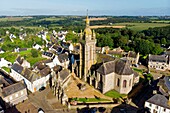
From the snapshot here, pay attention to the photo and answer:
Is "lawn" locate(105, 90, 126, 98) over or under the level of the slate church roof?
under

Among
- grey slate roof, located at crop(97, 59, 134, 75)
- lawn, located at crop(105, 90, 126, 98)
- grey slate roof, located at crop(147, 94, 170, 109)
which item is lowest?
lawn, located at crop(105, 90, 126, 98)

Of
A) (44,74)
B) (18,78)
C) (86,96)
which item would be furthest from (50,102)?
(18,78)

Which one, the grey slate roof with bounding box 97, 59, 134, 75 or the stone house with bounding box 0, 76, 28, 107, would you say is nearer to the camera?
the stone house with bounding box 0, 76, 28, 107

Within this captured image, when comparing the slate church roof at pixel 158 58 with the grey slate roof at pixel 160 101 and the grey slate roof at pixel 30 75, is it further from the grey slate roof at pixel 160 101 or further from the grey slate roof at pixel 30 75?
the grey slate roof at pixel 30 75

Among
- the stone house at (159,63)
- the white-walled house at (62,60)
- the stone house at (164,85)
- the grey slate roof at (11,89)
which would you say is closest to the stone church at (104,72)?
the stone house at (164,85)

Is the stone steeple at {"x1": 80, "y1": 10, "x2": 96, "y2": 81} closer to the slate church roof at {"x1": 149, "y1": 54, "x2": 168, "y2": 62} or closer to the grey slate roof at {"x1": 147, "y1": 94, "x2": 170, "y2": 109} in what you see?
the grey slate roof at {"x1": 147, "y1": 94, "x2": 170, "y2": 109}

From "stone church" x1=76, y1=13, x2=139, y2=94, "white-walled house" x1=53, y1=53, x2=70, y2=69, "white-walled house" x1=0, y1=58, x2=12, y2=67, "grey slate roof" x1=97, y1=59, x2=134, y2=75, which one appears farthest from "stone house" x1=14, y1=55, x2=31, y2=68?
"grey slate roof" x1=97, y1=59, x2=134, y2=75

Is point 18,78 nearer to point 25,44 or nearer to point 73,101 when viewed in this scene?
point 73,101

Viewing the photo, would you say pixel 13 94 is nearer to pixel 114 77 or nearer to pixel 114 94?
pixel 114 94

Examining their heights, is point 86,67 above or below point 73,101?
above
